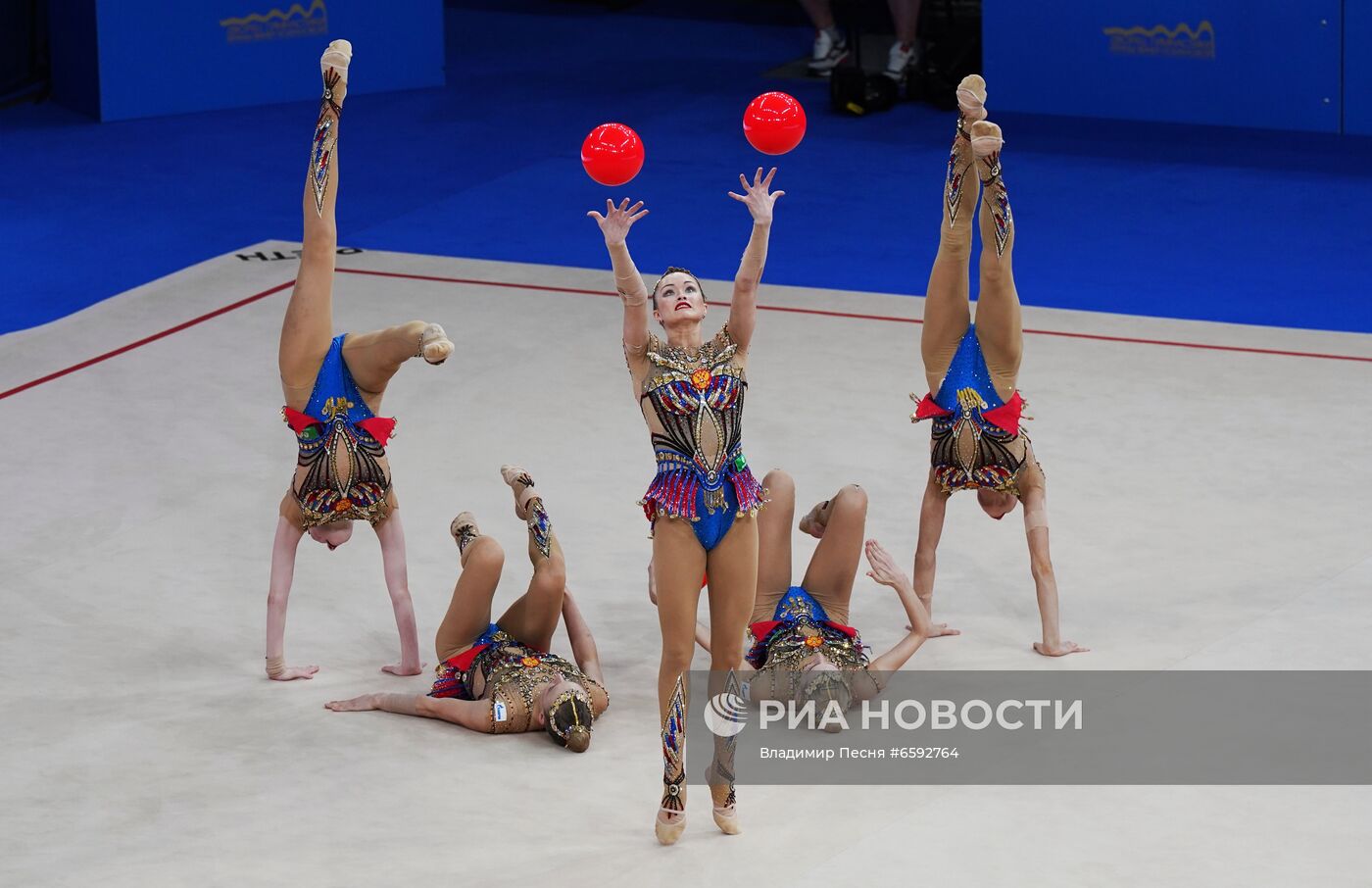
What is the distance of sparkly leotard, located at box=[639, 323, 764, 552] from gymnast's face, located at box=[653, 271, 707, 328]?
0.10 metres

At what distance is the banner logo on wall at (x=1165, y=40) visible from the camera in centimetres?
1366

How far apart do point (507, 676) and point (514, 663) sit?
60 millimetres

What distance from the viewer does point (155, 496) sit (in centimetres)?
806

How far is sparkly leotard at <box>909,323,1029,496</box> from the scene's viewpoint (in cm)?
655

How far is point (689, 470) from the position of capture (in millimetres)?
5262

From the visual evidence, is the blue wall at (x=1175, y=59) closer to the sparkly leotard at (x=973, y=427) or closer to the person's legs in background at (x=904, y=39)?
the person's legs in background at (x=904, y=39)

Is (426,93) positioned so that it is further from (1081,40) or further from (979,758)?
(979,758)

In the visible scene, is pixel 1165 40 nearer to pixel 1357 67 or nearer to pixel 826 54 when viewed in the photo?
pixel 1357 67

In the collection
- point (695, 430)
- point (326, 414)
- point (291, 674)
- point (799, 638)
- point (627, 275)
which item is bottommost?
point (291, 674)

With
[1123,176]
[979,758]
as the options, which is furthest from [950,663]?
[1123,176]

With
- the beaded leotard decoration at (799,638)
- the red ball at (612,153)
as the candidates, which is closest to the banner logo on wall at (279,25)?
the beaded leotard decoration at (799,638)

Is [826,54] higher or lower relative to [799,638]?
higher

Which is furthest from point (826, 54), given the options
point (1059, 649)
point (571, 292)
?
point (1059, 649)

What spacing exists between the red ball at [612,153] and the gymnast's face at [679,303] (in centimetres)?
35
